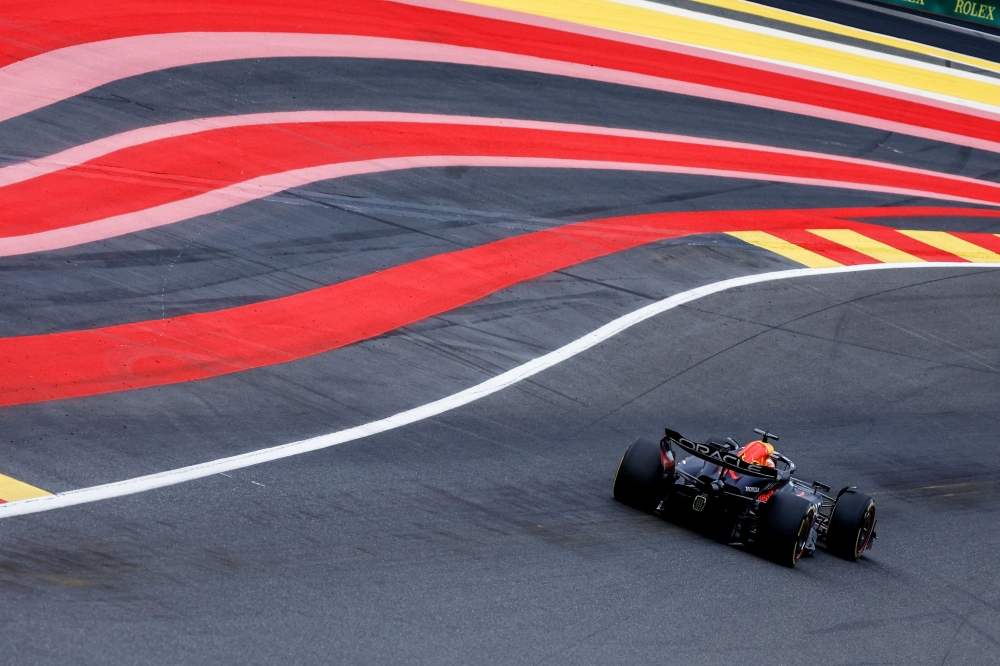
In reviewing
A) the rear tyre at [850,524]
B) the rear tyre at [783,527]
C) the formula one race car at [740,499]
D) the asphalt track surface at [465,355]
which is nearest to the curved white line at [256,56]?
the asphalt track surface at [465,355]

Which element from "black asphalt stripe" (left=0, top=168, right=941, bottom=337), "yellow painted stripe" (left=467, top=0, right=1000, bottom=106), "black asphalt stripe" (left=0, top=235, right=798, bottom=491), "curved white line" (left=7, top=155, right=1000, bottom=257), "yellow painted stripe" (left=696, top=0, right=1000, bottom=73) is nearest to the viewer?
"black asphalt stripe" (left=0, top=235, right=798, bottom=491)

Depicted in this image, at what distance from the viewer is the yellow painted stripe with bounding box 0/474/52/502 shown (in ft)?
25.4

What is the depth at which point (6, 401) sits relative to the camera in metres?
9.34

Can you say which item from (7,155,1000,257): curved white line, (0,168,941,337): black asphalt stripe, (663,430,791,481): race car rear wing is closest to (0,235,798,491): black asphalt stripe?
(0,168,941,337): black asphalt stripe

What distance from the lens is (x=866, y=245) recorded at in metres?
18.5

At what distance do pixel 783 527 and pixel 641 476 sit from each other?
3.77ft

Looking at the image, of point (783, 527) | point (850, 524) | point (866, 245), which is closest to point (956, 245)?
point (866, 245)

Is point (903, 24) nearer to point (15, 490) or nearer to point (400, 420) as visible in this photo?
point (400, 420)

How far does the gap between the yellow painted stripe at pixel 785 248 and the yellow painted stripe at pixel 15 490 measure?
11.9 metres

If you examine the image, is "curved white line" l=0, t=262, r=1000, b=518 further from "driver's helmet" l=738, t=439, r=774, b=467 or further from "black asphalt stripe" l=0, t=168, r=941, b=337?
"driver's helmet" l=738, t=439, r=774, b=467

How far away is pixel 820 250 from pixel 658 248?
2865 mm

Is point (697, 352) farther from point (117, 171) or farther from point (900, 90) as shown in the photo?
point (900, 90)

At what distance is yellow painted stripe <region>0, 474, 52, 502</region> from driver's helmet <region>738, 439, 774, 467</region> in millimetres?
5222

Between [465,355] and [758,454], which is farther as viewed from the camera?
[465,355]
